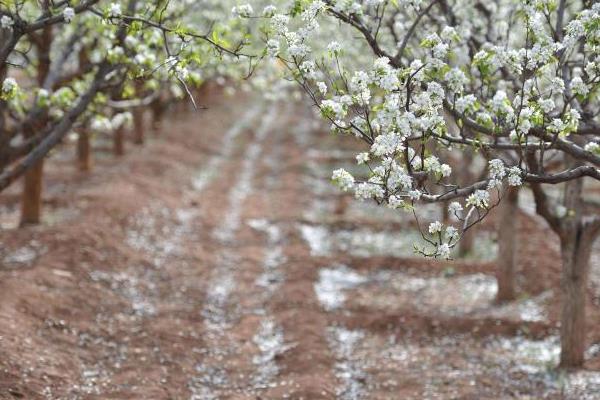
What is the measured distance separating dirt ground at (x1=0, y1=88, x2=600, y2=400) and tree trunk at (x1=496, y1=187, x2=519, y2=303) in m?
0.49

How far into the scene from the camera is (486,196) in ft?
25.3

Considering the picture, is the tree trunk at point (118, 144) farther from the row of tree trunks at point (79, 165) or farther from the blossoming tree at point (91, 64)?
the blossoming tree at point (91, 64)

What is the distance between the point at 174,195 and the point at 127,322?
13.0 m

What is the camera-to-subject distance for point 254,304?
17312mm

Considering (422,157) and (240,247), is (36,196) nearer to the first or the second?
(240,247)

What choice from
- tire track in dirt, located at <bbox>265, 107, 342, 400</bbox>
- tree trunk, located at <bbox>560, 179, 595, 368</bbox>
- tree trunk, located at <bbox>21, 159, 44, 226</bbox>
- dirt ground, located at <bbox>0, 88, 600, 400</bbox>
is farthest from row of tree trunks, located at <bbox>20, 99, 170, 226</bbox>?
tree trunk, located at <bbox>560, 179, 595, 368</bbox>

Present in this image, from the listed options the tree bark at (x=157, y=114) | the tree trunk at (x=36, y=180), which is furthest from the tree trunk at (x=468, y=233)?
the tree bark at (x=157, y=114)

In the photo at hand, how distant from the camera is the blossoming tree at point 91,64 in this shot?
9.26m

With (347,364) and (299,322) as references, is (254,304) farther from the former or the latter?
(347,364)

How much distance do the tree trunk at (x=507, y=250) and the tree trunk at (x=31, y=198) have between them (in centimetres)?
1315

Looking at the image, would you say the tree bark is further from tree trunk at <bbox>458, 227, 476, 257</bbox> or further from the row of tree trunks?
tree trunk at <bbox>458, 227, 476, 257</bbox>

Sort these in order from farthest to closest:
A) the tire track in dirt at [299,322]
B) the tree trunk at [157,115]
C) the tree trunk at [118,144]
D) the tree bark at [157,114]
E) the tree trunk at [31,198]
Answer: the tree trunk at [157,115], the tree bark at [157,114], the tree trunk at [118,144], the tree trunk at [31,198], the tire track in dirt at [299,322]

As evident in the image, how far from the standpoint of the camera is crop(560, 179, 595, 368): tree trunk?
1264 centimetres

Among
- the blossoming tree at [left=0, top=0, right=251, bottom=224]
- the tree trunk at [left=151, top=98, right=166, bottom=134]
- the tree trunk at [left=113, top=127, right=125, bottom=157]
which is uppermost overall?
the tree trunk at [left=151, top=98, right=166, bottom=134]
